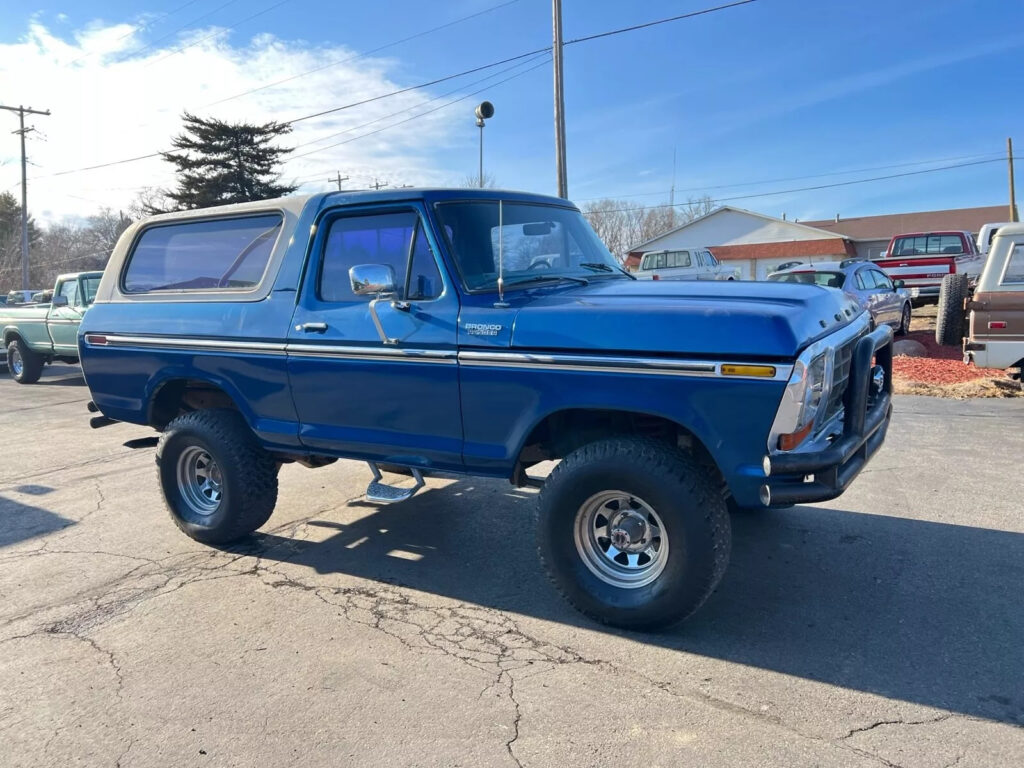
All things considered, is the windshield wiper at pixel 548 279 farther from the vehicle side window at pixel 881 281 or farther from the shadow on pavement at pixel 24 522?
the vehicle side window at pixel 881 281

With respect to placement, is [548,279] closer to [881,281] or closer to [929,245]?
[881,281]

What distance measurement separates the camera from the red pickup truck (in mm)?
17844

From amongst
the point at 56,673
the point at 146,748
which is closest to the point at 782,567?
the point at 146,748

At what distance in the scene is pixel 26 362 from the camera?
14352 mm

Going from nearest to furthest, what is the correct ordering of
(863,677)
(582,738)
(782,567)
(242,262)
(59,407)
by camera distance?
(582,738)
(863,677)
(782,567)
(242,262)
(59,407)

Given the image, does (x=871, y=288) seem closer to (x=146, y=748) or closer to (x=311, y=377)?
(x=311, y=377)

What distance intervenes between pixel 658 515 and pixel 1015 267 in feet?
24.9

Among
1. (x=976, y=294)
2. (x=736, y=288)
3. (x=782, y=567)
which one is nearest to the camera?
(x=736, y=288)

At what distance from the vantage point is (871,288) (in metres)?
13.9

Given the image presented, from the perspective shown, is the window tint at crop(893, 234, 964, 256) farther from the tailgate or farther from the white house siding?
the white house siding

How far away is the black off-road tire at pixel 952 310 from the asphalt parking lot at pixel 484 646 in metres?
6.40

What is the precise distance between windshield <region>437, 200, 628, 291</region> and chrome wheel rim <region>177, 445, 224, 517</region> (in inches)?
93.4

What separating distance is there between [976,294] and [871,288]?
5396 mm

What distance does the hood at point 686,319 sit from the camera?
3121mm
